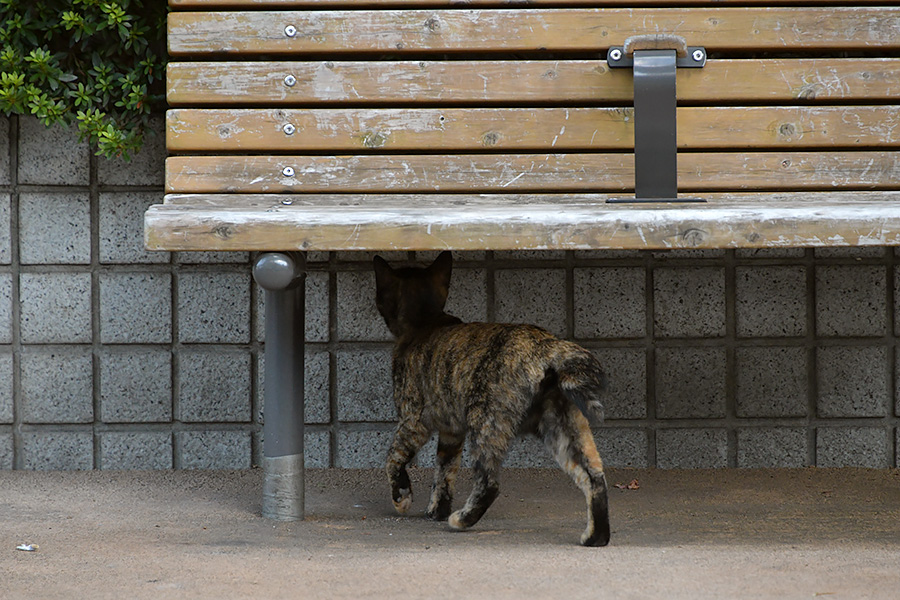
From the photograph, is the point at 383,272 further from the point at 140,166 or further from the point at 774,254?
the point at 774,254

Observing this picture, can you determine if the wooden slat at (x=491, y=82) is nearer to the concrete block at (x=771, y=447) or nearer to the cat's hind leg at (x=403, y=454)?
the cat's hind leg at (x=403, y=454)

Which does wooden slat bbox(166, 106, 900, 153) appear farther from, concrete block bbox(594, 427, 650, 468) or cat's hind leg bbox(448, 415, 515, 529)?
concrete block bbox(594, 427, 650, 468)

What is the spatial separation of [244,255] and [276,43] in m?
1.01

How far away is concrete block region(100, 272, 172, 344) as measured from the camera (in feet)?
13.3

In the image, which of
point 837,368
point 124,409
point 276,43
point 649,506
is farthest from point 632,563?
point 124,409

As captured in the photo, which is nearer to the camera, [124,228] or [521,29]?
[521,29]

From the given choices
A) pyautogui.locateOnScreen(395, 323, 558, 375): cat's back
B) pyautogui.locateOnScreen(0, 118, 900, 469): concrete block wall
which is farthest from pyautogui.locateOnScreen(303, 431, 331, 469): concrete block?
pyautogui.locateOnScreen(395, 323, 558, 375): cat's back

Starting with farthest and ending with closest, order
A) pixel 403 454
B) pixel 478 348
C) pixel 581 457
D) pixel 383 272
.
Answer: pixel 383 272, pixel 403 454, pixel 478 348, pixel 581 457

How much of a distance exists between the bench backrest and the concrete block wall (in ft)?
2.31

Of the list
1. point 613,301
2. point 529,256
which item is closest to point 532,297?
point 529,256

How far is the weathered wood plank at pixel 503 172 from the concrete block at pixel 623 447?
3.89ft

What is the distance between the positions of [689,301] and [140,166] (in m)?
2.46

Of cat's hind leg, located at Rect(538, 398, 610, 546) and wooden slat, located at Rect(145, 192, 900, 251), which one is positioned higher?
wooden slat, located at Rect(145, 192, 900, 251)

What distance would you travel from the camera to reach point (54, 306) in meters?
4.05
